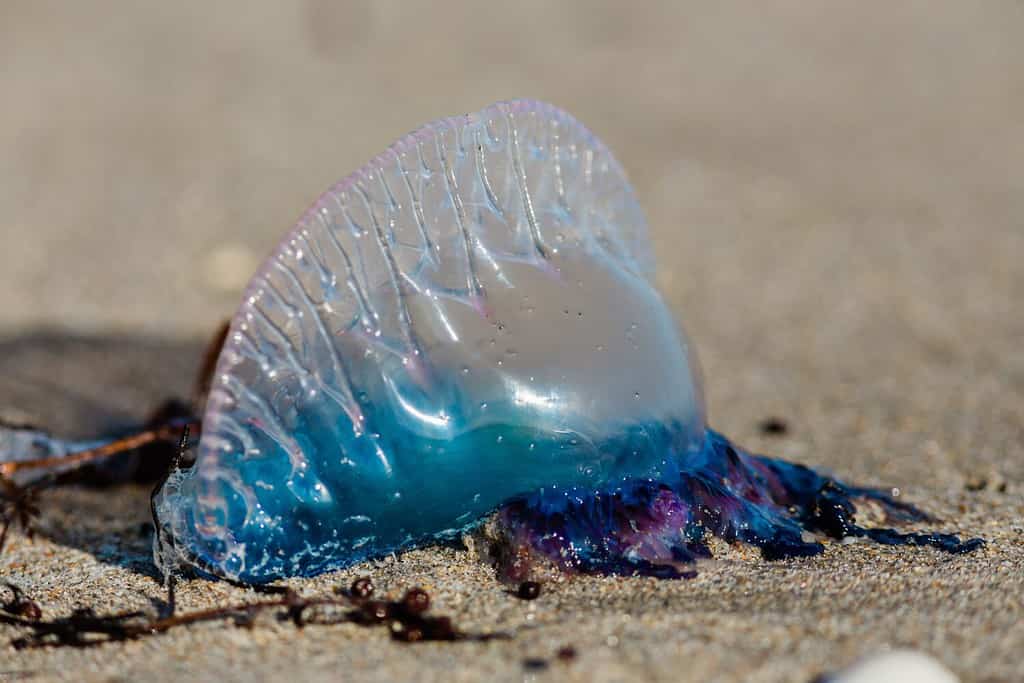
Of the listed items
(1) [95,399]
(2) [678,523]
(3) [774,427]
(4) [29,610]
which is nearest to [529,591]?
(2) [678,523]

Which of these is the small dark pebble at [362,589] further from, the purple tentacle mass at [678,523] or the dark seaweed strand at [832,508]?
the dark seaweed strand at [832,508]

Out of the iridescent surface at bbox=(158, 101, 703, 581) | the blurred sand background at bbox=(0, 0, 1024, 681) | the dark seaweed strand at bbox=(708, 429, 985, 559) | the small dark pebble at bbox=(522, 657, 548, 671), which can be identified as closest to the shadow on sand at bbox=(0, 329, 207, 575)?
the blurred sand background at bbox=(0, 0, 1024, 681)

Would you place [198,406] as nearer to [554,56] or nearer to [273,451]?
[273,451]

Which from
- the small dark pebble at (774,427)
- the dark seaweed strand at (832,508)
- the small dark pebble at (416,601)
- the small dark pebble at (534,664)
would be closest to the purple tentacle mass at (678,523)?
the dark seaweed strand at (832,508)

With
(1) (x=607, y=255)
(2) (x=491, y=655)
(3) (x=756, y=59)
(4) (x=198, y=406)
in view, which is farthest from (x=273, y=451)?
(3) (x=756, y=59)

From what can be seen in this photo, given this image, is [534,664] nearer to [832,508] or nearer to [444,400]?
[444,400]

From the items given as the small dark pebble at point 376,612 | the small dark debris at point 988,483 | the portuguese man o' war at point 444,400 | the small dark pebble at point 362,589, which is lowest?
the small dark pebble at point 376,612

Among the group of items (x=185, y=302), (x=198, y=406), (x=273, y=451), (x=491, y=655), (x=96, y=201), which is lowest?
(x=491, y=655)
